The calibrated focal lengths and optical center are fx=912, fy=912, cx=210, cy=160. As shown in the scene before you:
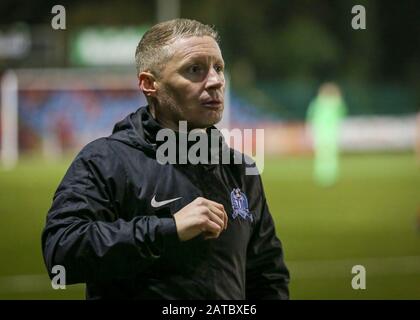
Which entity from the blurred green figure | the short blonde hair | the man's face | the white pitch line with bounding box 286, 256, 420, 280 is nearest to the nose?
the man's face

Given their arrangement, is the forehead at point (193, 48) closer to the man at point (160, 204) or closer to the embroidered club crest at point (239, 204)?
the man at point (160, 204)

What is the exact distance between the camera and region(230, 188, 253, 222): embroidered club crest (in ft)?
8.61

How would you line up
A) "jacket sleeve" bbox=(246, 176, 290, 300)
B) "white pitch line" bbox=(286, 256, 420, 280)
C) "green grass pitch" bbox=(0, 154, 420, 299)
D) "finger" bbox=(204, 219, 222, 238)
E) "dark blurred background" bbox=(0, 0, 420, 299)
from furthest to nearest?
"dark blurred background" bbox=(0, 0, 420, 299), "white pitch line" bbox=(286, 256, 420, 280), "green grass pitch" bbox=(0, 154, 420, 299), "jacket sleeve" bbox=(246, 176, 290, 300), "finger" bbox=(204, 219, 222, 238)

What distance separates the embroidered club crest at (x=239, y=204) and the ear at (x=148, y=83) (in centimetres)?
37

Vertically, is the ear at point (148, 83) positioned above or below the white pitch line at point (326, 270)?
above

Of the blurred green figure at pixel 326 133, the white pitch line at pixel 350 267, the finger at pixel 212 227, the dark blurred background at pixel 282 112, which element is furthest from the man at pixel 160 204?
the blurred green figure at pixel 326 133

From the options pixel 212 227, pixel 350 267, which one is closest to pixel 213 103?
pixel 212 227

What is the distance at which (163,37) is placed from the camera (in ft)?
8.53

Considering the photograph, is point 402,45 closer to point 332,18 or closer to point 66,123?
point 332,18


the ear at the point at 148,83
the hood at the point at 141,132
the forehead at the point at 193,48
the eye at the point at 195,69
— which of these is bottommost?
the hood at the point at 141,132

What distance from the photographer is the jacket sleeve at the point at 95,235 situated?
238 cm

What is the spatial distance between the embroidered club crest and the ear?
0.37m

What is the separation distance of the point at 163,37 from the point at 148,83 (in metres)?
0.15

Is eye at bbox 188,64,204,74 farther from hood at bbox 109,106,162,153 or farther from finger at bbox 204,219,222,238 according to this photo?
finger at bbox 204,219,222,238
